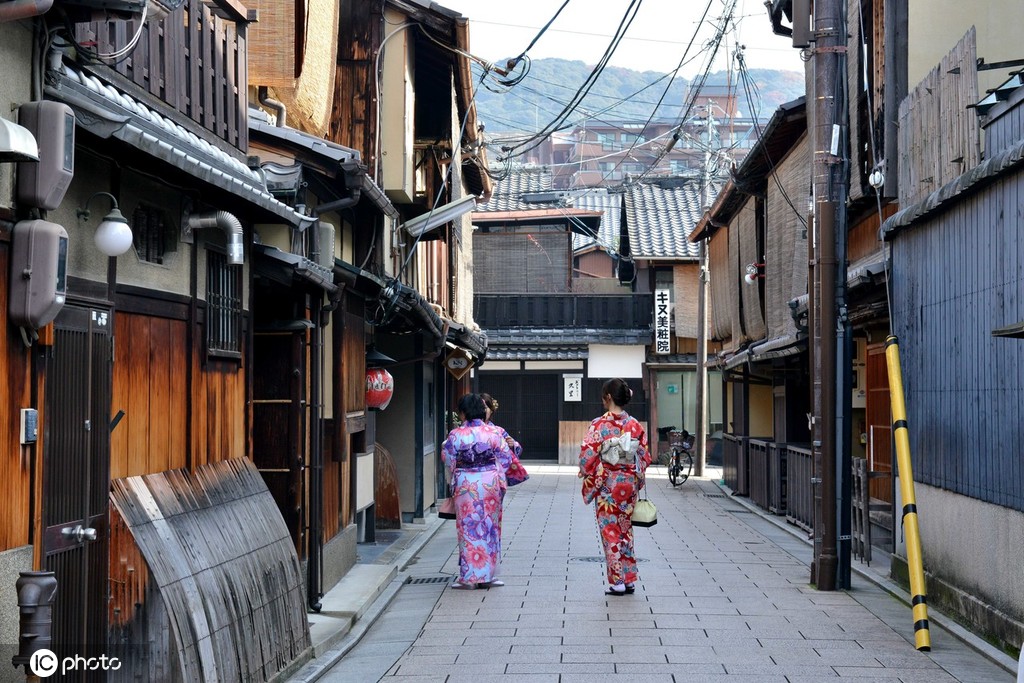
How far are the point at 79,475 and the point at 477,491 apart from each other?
24.6 feet

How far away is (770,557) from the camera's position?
52.5ft

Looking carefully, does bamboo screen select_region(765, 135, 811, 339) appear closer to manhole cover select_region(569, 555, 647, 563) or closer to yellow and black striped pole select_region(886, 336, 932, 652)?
manhole cover select_region(569, 555, 647, 563)

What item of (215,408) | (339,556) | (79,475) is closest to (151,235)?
(215,408)

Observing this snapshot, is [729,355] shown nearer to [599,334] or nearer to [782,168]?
[782,168]

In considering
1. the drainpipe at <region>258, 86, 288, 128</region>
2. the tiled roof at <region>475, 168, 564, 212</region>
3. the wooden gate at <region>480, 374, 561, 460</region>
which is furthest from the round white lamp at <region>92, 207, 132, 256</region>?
the tiled roof at <region>475, 168, 564, 212</region>

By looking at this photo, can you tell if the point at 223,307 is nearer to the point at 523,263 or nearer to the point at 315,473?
the point at 315,473

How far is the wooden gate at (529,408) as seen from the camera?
3969 cm

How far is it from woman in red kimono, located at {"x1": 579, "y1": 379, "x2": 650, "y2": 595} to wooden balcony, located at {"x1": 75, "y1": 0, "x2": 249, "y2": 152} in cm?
530

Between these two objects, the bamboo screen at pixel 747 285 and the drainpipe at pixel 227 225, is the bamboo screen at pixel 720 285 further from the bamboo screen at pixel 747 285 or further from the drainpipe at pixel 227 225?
the drainpipe at pixel 227 225

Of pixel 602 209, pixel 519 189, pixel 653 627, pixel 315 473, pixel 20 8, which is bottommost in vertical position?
pixel 653 627

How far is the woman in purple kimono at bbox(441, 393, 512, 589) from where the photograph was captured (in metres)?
13.4

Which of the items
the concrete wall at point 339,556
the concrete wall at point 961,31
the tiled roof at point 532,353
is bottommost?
the concrete wall at point 339,556

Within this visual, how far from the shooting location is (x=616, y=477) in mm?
13055

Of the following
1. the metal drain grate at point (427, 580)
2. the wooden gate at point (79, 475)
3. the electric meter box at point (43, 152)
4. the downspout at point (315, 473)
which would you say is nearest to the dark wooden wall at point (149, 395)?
the wooden gate at point (79, 475)
